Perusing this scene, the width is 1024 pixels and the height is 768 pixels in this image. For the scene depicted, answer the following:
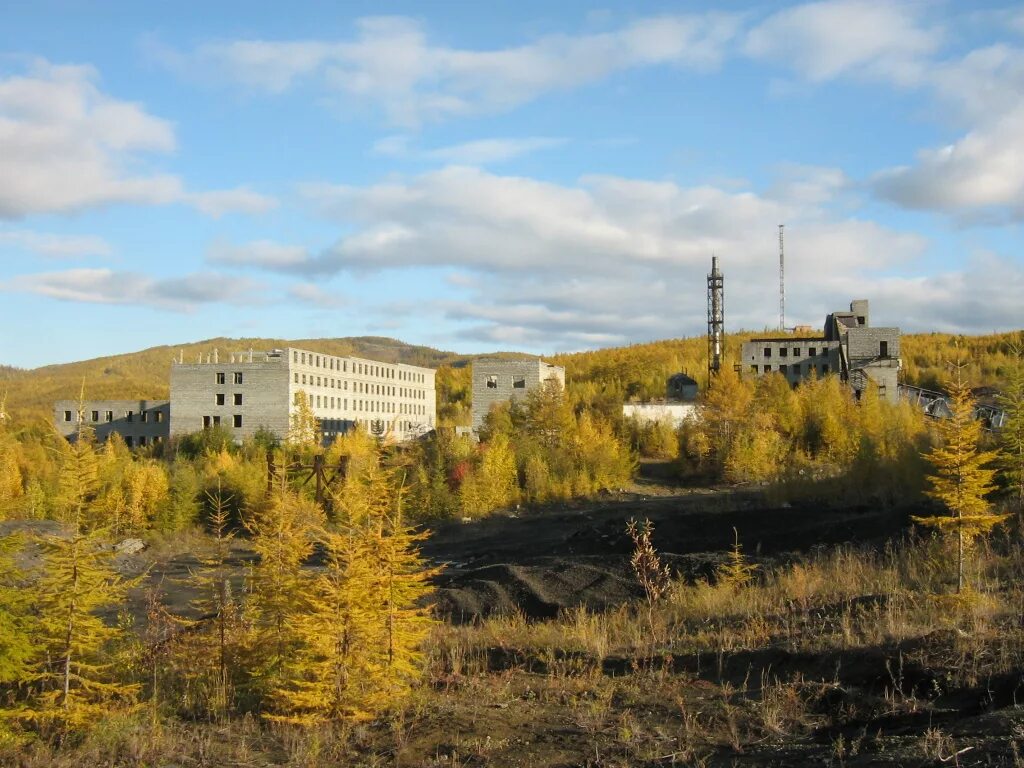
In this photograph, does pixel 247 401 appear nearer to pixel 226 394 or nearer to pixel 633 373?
pixel 226 394

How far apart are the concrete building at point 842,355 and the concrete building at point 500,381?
17513mm

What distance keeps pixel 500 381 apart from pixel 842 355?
2785 centimetres

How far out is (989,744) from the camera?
6.71m

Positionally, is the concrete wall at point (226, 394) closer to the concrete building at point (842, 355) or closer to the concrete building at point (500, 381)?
the concrete building at point (500, 381)

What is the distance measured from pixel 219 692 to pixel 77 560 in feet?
7.88

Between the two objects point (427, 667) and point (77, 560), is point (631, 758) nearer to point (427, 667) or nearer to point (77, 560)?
point (427, 667)

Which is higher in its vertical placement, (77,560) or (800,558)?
(77,560)

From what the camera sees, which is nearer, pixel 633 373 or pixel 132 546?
pixel 132 546

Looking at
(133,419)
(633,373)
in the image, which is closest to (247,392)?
(133,419)

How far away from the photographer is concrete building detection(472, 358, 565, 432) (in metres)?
67.4

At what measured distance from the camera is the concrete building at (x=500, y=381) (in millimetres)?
67438

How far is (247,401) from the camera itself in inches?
2815

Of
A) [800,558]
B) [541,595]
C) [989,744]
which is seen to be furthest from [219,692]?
[800,558]

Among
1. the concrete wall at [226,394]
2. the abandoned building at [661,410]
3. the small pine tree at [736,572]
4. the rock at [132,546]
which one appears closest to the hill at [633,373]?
the abandoned building at [661,410]
